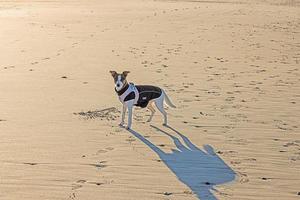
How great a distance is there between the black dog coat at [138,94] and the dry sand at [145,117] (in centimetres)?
43

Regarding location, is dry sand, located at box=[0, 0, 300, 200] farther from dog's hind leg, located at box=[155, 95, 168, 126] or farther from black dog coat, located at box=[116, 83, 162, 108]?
black dog coat, located at box=[116, 83, 162, 108]

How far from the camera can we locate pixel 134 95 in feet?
27.8

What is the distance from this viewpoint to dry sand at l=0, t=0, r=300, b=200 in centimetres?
632

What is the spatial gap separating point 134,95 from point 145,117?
38.6 inches

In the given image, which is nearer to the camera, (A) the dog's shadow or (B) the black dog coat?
(A) the dog's shadow

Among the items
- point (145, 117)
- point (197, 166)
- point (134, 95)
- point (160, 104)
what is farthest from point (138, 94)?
point (197, 166)

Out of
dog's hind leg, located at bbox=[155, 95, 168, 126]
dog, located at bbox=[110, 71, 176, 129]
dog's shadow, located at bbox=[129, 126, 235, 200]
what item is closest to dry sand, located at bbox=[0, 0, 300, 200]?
dog's shadow, located at bbox=[129, 126, 235, 200]

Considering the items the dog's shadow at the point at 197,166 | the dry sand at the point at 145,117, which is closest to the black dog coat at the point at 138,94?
the dry sand at the point at 145,117

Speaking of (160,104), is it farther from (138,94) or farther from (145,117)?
(145,117)

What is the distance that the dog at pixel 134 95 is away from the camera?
8344 mm

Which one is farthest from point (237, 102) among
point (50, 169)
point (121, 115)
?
point (50, 169)

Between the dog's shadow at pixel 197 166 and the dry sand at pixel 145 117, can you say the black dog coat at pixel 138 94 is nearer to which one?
the dry sand at pixel 145 117

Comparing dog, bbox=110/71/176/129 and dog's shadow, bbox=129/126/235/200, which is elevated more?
dog, bbox=110/71/176/129

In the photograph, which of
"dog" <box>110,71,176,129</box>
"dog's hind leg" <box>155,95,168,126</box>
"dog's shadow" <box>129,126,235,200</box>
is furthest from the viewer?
"dog's hind leg" <box>155,95,168,126</box>
